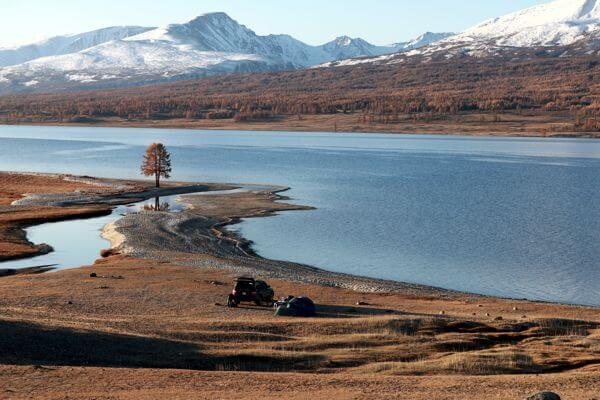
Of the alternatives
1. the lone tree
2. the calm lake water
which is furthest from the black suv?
the lone tree

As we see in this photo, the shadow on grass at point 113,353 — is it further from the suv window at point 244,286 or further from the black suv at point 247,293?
the suv window at point 244,286

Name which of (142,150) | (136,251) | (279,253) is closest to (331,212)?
(279,253)

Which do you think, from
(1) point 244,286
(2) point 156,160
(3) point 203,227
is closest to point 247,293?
(1) point 244,286

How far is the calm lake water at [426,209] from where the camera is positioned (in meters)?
55.5

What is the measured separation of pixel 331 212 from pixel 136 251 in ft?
96.7

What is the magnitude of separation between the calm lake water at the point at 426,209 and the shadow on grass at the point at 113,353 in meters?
23.7

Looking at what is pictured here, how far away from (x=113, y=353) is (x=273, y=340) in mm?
6107

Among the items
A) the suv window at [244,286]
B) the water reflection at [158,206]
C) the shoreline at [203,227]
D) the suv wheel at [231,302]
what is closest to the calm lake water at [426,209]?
the shoreline at [203,227]

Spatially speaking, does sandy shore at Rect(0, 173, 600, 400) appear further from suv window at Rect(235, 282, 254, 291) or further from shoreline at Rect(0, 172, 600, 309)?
suv window at Rect(235, 282, 254, 291)

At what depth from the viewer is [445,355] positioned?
29984 millimetres

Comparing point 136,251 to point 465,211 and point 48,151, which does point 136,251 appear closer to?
point 465,211

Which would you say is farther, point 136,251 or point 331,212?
point 331,212

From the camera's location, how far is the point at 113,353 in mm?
28125

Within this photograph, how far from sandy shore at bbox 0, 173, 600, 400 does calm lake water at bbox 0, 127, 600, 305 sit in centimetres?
776
